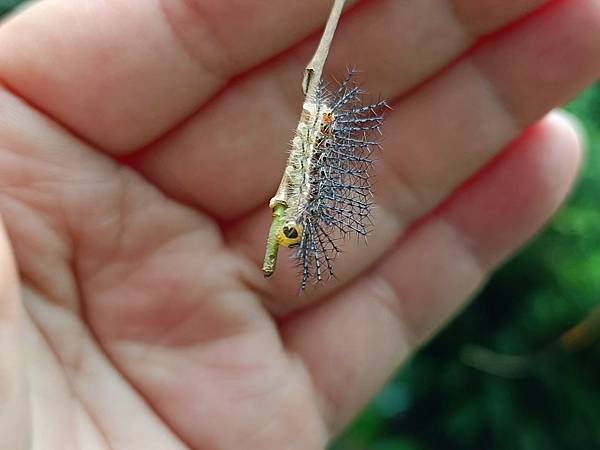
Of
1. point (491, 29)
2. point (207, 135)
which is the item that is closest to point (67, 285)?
point (207, 135)

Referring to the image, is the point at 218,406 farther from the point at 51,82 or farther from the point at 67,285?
the point at 51,82

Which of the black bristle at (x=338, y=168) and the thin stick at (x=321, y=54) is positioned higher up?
the thin stick at (x=321, y=54)

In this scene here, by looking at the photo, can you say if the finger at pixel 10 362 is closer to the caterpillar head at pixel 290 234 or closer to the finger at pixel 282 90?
the caterpillar head at pixel 290 234

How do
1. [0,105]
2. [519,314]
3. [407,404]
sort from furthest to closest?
[407,404]
[519,314]
[0,105]

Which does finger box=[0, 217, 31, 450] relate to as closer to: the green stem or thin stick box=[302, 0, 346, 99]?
the green stem

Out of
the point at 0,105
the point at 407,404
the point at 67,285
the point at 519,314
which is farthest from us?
the point at 407,404

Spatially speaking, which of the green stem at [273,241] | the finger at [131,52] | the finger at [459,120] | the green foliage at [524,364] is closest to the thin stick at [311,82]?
the green stem at [273,241]

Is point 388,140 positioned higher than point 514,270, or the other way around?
point 388,140
